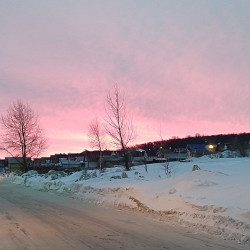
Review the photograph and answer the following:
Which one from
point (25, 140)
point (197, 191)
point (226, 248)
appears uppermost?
point (25, 140)

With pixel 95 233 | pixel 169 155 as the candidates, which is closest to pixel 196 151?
pixel 169 155

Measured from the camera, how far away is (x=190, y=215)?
35.5ft

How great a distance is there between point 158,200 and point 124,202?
87.7 inches

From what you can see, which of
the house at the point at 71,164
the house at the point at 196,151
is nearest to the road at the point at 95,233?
the house at the point at 71,164

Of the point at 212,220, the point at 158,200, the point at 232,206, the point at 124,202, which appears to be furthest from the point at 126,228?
the point at 124,202

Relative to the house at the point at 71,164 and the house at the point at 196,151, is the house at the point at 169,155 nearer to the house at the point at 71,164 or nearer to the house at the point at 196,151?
the house at the point at 196,151

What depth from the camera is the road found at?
790 centimetres

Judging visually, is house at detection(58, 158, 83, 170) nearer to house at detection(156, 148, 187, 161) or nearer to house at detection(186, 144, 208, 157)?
house at detection(156, 148, 187, 161)

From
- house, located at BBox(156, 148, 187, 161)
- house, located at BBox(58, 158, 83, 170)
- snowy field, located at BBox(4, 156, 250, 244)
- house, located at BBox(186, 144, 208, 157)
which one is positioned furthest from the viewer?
house, located at BBox(186, 144, 208, 157)

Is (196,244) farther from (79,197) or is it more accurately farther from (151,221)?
(79,197)

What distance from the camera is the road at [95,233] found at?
7.90 meters

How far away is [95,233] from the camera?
30.8 ft

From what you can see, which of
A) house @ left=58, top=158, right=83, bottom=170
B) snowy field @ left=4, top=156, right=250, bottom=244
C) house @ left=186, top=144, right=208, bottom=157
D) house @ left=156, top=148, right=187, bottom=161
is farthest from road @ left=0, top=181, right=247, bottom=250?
house @ left=186, top=144, right=208, bottom=157

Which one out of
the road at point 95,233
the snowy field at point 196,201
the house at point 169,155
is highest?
the house at point 169,155
